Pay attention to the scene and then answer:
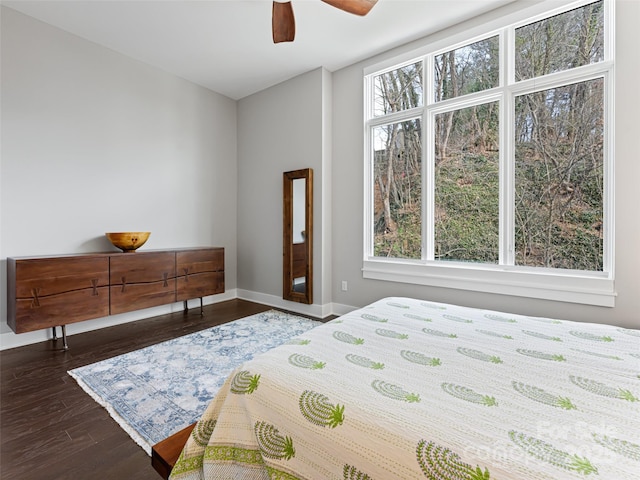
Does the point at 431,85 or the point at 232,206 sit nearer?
the point at 431,85

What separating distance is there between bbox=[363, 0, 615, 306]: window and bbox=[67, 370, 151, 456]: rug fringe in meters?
2.62

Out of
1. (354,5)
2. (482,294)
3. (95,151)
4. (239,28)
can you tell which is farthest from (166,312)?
(354,5)

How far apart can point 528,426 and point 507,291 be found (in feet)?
7.43

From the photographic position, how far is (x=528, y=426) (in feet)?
2.66

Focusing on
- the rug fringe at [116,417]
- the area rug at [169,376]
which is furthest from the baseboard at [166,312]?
the rug fringe at [116,417]

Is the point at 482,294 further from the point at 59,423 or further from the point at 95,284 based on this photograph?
the point at 95,284

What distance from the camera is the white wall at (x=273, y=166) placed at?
389 cm

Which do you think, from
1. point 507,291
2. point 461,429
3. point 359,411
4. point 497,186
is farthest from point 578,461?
point 497,186

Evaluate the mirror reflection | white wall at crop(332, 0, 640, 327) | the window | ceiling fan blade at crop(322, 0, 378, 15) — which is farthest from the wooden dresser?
ceiling fan blade at crop(322, 0, 378, 15)

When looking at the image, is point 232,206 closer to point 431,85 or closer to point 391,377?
point 431,85

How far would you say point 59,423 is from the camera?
1774 millimetres

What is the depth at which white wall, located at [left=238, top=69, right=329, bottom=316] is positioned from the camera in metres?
3.89

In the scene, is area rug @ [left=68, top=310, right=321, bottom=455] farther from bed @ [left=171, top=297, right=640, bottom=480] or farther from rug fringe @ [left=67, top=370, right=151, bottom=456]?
bed @ [left=171, top=297, right=640, bottom=480]

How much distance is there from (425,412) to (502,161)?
2701mm
